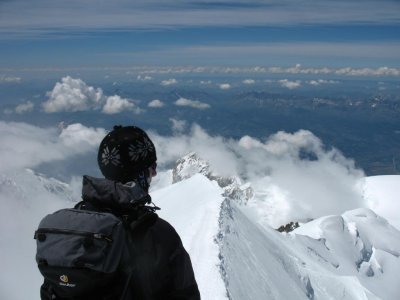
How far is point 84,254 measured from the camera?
3.50 meters

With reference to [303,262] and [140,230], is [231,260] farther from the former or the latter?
[303,262]

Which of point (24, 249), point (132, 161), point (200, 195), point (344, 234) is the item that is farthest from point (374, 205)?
point (132, 161)

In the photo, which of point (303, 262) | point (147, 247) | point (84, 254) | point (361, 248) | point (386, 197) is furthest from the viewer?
point (386, 197)

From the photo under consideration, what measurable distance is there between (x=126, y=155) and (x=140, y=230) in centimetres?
78

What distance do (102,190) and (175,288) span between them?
106cm

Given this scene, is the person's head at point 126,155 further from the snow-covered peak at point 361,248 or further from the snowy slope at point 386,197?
the snowy slope at point 386,197

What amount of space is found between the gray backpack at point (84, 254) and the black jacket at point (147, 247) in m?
0.11

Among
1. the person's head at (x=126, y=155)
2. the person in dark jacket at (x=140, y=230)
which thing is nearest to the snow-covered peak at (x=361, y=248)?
the person's head at (x=126, y=155)

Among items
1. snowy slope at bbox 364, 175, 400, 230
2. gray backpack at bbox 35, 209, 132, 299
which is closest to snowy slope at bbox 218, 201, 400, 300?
gray backpack at bbox 35, 209, 132, 299

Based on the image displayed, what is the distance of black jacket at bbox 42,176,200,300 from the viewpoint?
3.69 m

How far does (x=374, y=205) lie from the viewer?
13100cm

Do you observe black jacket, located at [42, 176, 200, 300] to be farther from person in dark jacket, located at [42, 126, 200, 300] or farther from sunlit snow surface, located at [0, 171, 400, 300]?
sunlit snow surface, located at [0, 171, 400, 300]

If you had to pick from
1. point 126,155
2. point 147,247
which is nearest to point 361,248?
point 126,155

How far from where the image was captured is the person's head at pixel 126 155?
13.8 feet
